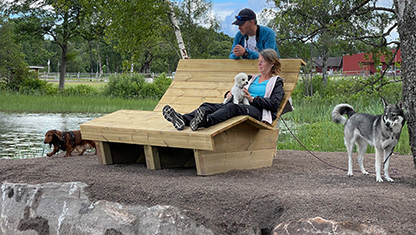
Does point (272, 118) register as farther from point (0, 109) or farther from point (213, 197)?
point (0, 109)

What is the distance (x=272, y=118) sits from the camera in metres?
6.39

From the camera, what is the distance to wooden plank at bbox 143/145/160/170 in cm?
625

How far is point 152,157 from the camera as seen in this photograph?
20.6 feet

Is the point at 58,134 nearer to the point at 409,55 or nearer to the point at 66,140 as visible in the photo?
the point at 66,140

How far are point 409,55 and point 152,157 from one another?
3145mm

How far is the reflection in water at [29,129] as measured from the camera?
9.93m

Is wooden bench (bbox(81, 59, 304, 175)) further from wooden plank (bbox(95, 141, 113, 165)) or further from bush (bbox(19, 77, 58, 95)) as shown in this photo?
bush (bbox(19, 77, 58, 95))

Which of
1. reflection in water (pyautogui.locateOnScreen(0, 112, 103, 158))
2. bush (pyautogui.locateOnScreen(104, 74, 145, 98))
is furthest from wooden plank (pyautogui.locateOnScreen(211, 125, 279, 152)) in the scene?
bush (pyautogui.locateOnScreen(104, 74, 145, 98))

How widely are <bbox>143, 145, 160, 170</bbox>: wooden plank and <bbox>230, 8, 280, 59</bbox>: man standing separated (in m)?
2.01

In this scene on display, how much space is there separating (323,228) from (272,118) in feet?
8.31

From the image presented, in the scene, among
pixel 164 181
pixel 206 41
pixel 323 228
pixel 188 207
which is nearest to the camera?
pixel 323 228

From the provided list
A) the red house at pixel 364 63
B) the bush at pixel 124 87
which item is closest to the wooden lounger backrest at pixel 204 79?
the red house at pixel 364 63

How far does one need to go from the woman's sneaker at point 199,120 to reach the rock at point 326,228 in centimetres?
178

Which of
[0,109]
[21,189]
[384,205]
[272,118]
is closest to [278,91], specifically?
[272,118]
